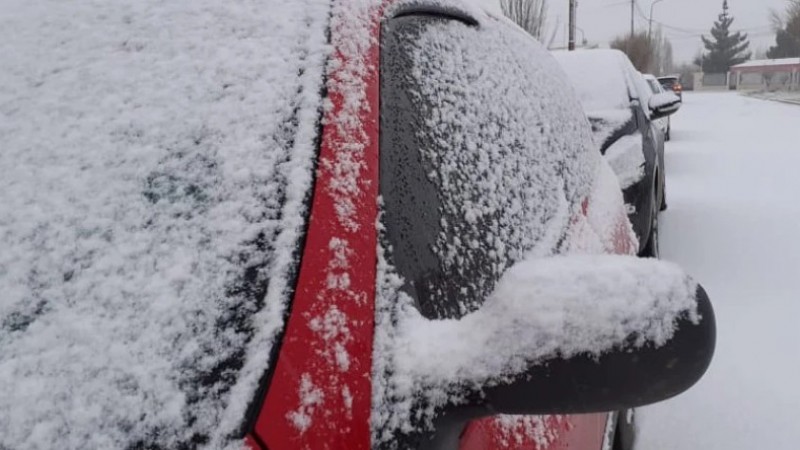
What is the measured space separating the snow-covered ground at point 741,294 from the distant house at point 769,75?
1776 inches

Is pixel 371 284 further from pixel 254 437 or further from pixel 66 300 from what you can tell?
pixel 66 300

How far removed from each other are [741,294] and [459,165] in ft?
11.4

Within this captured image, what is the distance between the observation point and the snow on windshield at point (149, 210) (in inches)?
29.0

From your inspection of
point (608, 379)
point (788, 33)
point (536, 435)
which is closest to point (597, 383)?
point (608, 379)

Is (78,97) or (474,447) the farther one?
(78,97)

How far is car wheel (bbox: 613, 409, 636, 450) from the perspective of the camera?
212cm

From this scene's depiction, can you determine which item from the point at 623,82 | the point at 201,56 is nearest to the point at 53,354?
the point at 201,56

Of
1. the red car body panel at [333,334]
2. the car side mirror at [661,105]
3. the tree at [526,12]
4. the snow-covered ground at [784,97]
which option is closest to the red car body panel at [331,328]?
the red car body panel at [333,334]

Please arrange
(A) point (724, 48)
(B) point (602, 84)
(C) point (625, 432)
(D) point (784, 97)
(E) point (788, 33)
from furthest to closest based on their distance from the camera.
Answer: (A) point (724, 48) → (E) point (788, 33) → (D) point (784, 97) → (B) point (602, 84) → (C) point (625, 432)

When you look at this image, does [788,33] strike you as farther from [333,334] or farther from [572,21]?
[333,334]

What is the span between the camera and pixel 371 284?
0.86m

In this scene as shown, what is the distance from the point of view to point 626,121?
405cm

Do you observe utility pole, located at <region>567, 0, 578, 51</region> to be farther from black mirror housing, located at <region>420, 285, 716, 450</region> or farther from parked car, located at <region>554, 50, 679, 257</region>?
black mirror housing, located at <region>420, 285, 716, 450</region>

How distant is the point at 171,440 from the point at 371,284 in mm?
291
